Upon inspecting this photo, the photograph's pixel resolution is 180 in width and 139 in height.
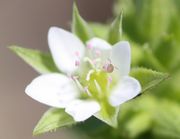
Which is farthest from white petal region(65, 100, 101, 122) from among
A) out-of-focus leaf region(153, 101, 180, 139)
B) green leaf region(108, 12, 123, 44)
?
out-of-focus leaf region(153, 101, 180, 139)

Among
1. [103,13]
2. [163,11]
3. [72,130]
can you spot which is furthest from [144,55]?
[103,13]

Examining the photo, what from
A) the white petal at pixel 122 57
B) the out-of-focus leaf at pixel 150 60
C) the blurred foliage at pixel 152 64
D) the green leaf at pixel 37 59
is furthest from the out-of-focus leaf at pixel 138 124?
the green leaf at pixel 37 59

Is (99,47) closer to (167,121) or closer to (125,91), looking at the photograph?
(125,91)

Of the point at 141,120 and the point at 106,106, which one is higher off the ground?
the point at 106,106

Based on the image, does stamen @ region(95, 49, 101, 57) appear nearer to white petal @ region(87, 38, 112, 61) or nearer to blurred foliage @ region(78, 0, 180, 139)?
white petal @ region(87, 38, 112, 61)

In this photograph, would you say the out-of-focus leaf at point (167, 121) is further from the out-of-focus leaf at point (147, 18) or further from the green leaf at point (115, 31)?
the green leaf at point (115, 31)

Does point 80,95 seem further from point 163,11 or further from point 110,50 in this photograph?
point 163,11

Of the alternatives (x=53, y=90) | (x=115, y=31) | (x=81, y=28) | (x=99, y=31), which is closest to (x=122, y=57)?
(x=115, y=31)
